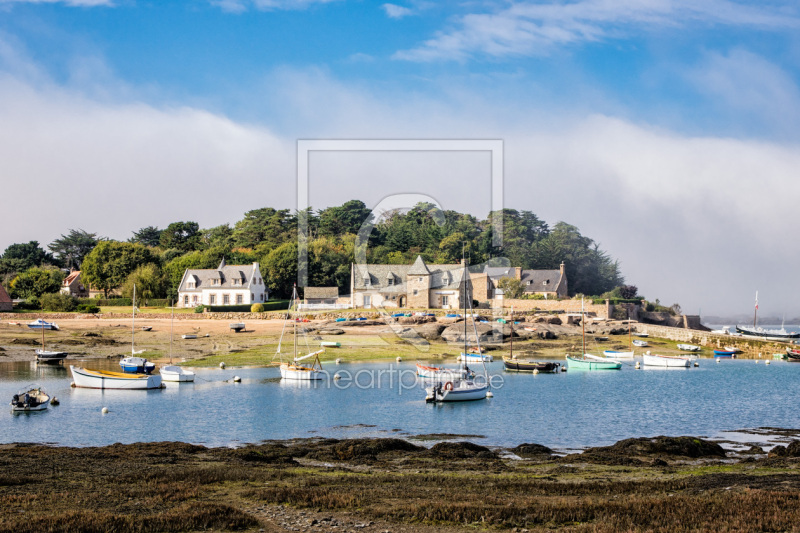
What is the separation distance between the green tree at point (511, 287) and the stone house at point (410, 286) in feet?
24.7

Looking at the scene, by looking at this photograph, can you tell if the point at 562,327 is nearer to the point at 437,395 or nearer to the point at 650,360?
the point at 650,360

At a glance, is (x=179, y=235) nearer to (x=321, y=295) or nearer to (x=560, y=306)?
(x=321, y=295)

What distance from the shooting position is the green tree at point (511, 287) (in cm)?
10481

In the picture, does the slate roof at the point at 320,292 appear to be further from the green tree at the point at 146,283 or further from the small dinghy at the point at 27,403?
the small dinghy at the point at 27,403

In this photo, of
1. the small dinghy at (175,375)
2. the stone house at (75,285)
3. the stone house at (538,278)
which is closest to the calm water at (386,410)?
the small dinghy at (175,375)

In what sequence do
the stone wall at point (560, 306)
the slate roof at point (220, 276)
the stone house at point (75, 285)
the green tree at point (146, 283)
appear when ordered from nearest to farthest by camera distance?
1. the stone wall at point (560, 306)
2. the green tree at point (146, 283)
3. the slate roof at point (220, 276)
4. the stone house at point (75, 285)

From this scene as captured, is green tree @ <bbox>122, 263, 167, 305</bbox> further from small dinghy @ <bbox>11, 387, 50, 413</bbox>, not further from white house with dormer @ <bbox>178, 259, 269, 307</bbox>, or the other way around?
small dinghy @ <bbox>11, 387, 50, 413</bbox>

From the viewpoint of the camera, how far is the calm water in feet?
115

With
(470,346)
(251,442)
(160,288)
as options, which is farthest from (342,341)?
(160,288)

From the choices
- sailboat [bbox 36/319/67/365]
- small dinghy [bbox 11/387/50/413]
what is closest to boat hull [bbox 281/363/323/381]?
small dinghy [bbox 11/387/50/413]

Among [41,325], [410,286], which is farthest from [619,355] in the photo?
[41,325]

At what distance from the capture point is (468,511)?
16906mm

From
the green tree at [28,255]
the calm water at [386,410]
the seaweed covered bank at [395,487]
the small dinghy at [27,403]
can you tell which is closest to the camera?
the seaweed covered bank at [395,487]

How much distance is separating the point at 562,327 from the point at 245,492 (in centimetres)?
6898
